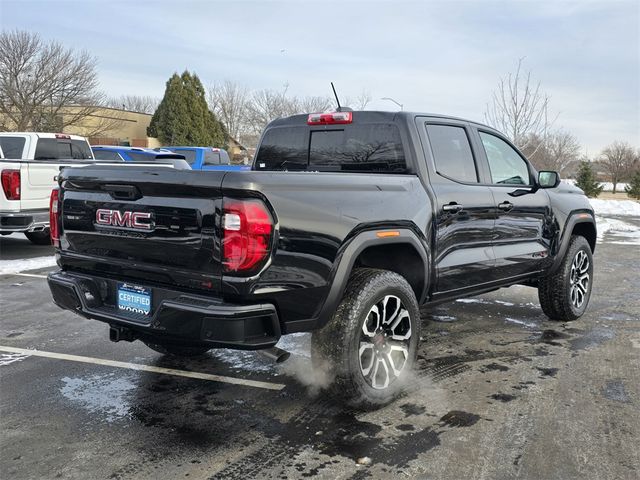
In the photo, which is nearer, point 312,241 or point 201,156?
point 312,241

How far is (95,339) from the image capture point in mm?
5094

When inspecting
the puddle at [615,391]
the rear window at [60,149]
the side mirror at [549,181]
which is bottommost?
the puddle at [615,391]

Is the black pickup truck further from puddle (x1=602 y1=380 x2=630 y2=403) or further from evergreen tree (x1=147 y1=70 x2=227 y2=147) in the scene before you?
evergreen tree (x1=147 y1=70 x2=227 y2=147)

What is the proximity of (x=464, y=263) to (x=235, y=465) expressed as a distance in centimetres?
230

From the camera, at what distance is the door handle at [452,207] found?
4109 mm

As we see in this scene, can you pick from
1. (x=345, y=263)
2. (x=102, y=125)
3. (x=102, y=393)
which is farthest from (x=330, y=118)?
(x=102, y=125)

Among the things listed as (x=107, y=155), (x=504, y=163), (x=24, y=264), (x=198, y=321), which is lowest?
(x=24, y=264)

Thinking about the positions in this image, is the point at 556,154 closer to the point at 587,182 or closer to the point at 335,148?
the point at 587,182

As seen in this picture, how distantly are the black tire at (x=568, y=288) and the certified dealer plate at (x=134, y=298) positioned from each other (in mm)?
4044

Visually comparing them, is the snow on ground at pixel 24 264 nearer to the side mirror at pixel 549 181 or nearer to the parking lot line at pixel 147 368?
the parking lot line at pixel 147 368

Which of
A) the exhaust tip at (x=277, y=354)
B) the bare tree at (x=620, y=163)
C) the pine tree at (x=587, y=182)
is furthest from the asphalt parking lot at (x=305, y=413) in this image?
the bare tree at (x=620, y=163)

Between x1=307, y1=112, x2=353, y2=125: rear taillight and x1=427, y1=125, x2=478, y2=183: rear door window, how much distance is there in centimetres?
62

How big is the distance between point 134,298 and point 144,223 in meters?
0.44

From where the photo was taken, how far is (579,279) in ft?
19.6
